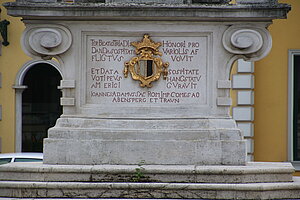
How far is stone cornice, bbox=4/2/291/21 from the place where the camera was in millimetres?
11195

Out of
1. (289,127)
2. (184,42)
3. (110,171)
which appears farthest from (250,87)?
(110,171)

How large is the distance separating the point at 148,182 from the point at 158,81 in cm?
157

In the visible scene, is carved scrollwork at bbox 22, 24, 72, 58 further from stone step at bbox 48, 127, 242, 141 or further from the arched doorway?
the arched doorway

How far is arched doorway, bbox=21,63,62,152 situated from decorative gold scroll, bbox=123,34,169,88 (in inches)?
433

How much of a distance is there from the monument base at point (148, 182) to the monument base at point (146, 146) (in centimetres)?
26

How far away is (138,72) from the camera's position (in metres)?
11.5

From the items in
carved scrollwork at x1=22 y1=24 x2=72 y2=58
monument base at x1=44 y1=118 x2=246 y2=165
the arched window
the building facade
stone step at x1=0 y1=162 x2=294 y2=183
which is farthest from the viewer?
the arched window

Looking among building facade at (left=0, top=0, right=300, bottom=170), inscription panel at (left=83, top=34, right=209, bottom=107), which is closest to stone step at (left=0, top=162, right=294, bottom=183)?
inscription panel at (left=83, top=34, right=209, bottom=107)

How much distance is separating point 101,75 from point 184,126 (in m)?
1.28

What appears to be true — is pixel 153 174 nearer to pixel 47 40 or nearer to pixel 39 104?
pixel 47 40

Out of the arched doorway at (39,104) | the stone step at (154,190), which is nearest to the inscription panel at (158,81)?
the stone step at (154,190)

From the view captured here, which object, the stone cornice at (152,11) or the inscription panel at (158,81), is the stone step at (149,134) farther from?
the stone cornice at (152,11)

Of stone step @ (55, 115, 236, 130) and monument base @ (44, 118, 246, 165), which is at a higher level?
stone step @ (55, 115, 236, 130)

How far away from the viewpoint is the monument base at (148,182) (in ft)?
33.8
